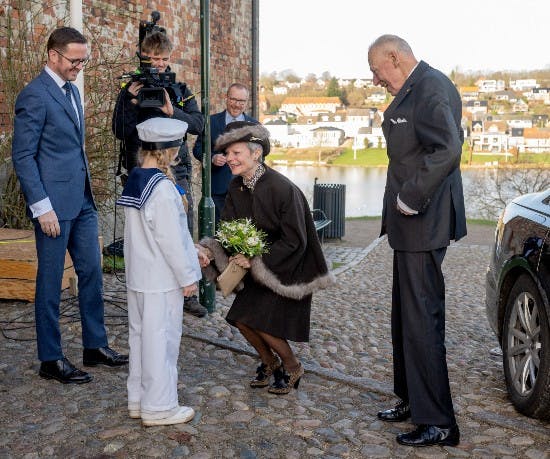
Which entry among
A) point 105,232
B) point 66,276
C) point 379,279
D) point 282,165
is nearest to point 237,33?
point 105,232

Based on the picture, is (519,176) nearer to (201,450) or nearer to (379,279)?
(379,279)

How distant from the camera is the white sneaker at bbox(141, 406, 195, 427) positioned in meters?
4.09

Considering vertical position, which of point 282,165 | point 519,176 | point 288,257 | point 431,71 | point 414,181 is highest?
point 431,71

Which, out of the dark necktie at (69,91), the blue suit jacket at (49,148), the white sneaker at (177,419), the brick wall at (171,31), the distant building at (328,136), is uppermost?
the brick wall at (171,31)

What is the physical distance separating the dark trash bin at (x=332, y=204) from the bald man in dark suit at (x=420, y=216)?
392 inches

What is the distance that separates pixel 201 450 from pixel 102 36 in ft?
28.4

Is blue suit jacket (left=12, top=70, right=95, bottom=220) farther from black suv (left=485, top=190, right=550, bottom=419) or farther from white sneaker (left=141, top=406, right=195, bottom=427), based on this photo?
black suv (left=485, top=190, right=550, bottom=419)

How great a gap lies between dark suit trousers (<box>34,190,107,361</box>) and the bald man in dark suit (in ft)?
6.83

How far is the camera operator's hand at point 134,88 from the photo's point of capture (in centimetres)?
595

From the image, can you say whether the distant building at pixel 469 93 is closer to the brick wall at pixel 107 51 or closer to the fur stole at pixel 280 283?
the brick wall at pixel 107 51

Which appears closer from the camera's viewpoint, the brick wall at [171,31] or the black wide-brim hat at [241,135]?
the black wide-brim hat at [241,135]

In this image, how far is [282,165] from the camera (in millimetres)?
83875

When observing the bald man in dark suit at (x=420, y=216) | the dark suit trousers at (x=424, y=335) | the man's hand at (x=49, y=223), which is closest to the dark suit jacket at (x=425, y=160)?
the bald man in dark suit at (x=420, y=216)

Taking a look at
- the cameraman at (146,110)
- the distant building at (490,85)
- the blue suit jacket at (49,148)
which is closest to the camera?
the blue suit jacket at (49,148)
